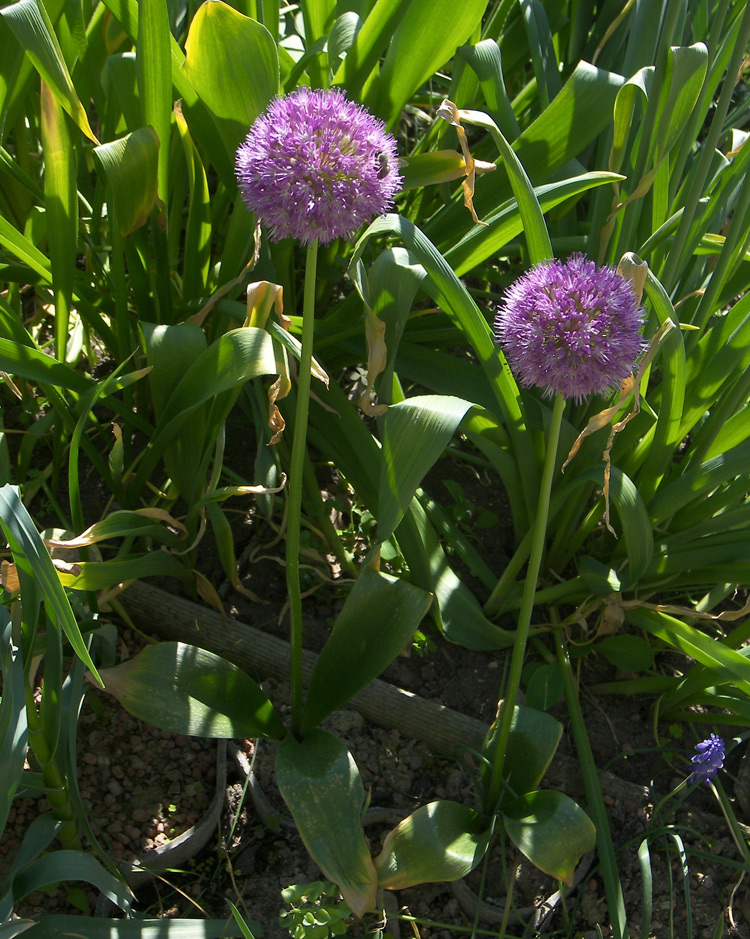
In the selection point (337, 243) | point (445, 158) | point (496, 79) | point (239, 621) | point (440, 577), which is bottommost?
point (239, 621)

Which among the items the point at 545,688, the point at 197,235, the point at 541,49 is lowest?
the point at 545,688

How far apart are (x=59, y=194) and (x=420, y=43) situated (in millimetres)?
686

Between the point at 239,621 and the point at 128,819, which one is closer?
the point at 128,819

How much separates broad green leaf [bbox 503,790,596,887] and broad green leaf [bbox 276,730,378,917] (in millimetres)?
228

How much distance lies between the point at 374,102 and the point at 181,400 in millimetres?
692

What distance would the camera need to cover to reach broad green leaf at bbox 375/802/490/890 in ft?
3.87

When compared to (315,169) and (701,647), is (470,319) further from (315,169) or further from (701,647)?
(701,647)

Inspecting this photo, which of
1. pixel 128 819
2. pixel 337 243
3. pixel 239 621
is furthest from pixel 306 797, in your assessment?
pixel 337 243

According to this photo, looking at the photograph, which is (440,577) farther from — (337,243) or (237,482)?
(337,243)

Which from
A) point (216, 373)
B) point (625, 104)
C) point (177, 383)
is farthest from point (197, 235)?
point (625, 104)

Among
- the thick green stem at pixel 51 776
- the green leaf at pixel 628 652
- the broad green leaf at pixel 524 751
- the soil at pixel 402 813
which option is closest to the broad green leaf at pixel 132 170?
the soil at pixel 402 813

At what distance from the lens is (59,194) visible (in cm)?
145

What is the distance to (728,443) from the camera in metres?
1.52

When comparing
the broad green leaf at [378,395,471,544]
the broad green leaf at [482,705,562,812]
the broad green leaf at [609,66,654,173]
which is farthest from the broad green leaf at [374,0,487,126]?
the broad green leaf at [482,705,562,812]
